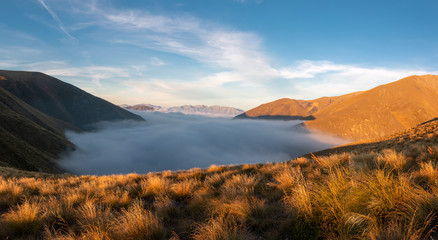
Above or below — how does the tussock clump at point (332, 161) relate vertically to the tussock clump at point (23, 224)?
above

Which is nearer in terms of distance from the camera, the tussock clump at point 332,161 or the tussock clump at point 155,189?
the tussock clump at point 155,189

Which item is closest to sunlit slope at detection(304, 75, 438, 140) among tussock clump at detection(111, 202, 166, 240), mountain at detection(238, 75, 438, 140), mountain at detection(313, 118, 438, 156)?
mountain at detection(238, 75, 438, 140)

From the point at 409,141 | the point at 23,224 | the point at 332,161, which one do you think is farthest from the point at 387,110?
the point at 23,224

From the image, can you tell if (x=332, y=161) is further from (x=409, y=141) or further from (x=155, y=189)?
(x=409, y=141)

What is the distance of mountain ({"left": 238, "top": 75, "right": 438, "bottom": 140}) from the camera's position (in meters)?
126

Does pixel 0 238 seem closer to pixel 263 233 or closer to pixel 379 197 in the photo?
pixel 263 233

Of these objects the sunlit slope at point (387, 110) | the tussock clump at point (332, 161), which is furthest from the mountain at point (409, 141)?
the sunlit slope at point (387, 110)

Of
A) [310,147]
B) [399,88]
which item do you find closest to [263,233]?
[310,147]

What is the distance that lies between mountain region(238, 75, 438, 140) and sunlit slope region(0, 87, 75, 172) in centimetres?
17593

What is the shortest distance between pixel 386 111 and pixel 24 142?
8616 inches

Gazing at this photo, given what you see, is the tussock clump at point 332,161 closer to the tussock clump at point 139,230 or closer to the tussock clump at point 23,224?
the tussock clump at point 139,230

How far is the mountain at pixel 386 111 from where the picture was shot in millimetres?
126375

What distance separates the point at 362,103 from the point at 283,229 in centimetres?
18727

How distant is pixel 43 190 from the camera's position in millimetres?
7211
